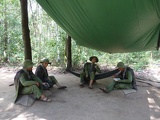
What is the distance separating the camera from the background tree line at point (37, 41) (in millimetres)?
6823

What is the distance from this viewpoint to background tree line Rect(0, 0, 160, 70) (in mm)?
6823

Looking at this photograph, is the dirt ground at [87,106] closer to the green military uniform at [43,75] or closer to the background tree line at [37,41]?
the green military uniform at [43,75]

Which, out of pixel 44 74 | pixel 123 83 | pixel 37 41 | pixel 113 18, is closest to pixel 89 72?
pixel 123 83

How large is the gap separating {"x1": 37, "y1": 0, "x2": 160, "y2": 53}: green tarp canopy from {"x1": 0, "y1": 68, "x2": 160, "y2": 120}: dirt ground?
104 centimetres

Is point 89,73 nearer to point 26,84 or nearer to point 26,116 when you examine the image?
point 26,84

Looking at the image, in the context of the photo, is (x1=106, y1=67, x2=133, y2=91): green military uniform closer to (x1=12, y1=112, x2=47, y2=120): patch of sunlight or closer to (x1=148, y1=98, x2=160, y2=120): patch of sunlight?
(x1=148, y1=98, x2=160, y2=120): patch of sunlight

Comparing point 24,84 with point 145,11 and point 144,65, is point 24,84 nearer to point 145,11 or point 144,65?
point 145,11

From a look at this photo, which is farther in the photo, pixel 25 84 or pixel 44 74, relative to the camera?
pixel 44 74

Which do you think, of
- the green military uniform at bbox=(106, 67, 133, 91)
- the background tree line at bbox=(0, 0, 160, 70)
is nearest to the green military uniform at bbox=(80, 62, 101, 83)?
the green military uniform at bbox=(106, 67, 133, 91)

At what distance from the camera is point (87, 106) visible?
9.20 feet

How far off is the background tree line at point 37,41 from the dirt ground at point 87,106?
320 cm

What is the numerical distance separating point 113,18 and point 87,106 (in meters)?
1.38

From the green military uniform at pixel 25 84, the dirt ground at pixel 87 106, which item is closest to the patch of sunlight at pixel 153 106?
the dirt ground at pixel 87 106

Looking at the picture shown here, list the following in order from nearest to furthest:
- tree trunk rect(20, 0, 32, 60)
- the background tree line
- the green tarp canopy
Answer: the green tarp canopy
tree trunk rect(20, 0, 32, 60)
the background tree line
